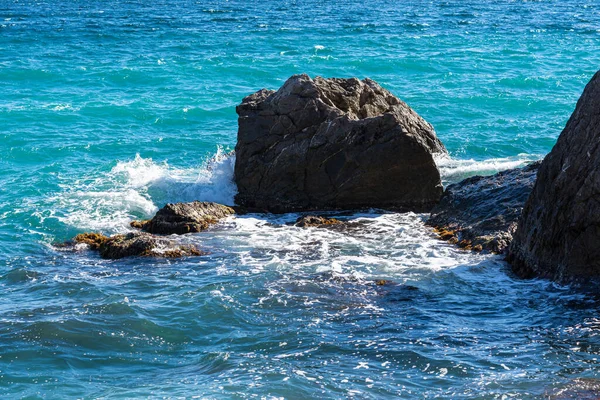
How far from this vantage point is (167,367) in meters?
10.4

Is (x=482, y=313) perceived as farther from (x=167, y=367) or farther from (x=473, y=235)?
(x=167, y=367)

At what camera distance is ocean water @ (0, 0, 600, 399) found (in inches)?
395

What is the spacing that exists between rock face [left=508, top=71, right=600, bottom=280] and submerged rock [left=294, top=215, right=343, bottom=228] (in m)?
4.05

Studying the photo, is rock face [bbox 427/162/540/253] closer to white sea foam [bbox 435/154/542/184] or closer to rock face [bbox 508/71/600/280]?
rock face [bbox 508/71/600/280]

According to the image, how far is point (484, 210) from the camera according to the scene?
15.6m

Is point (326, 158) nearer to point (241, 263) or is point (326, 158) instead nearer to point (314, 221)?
point (314, 221)

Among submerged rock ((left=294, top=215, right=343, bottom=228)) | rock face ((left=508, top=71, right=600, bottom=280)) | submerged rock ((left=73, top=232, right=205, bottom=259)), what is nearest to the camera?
rock face ((left=508, top=71, right=600, bottom=280))

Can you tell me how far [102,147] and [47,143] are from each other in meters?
1.60

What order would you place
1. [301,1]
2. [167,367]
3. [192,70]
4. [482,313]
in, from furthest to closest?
[301,1] < [192,70] < [482,313] < [167,367]

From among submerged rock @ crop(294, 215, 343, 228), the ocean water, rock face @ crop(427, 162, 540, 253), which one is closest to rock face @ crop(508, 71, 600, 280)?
the ocean water

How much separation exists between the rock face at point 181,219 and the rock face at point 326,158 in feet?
4.04

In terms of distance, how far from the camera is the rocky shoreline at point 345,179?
1495cm

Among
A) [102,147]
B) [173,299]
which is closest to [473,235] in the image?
[173,299]

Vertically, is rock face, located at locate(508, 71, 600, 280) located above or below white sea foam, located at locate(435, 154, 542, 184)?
above
